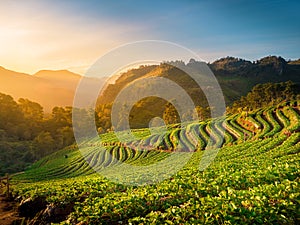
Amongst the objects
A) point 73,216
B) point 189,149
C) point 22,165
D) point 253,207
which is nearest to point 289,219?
point 253,207

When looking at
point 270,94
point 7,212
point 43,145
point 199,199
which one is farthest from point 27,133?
point 199,199

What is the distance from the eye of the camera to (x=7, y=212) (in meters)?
26.2

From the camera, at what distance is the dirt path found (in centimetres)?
2289

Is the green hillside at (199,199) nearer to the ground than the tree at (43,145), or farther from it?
farther from it

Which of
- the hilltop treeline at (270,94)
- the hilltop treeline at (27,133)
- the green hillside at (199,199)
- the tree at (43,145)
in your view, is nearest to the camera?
the green hillside at (199,199)

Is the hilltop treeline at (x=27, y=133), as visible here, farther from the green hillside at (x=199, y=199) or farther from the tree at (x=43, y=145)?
the green hillside at (x=199, y=199)

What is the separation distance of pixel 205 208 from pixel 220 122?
5384 cm

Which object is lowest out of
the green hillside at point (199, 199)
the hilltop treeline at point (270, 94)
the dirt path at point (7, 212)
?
the dirt path at point (7, 212)

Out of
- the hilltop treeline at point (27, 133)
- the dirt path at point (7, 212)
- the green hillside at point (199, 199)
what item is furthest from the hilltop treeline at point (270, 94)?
the dirt path at point (7, 212)

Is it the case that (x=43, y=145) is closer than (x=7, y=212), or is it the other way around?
(x=7, y=212)

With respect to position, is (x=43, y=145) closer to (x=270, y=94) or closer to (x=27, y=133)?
(x=27, y=133)

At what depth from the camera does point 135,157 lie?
53.0 meters

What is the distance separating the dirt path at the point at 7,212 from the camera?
22.9m

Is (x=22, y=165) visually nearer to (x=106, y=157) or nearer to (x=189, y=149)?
(x=106, y=157)
